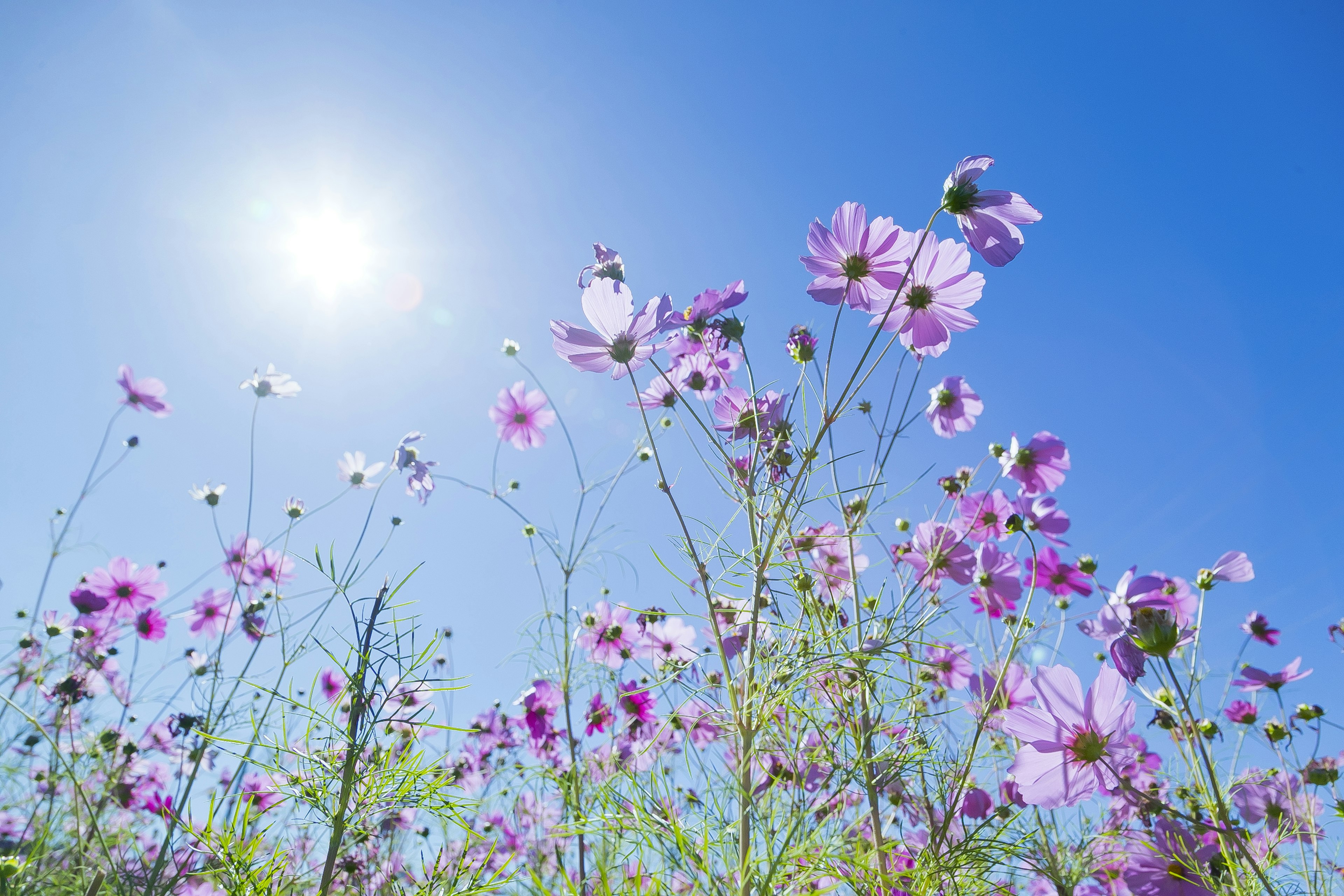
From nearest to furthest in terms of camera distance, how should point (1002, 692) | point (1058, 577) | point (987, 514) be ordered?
point (1002, 692)
point (987, 514)
point (1058, 577)

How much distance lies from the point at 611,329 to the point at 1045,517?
95 cm

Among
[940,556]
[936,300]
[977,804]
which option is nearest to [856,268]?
[936,300]

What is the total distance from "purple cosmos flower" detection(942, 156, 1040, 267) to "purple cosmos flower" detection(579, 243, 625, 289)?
0.39 m

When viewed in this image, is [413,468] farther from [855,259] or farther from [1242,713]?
[1242,713]

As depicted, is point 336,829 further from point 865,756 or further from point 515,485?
point 515,485

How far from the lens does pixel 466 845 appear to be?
1.99 ft

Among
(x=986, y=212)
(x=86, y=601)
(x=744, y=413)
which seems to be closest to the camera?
(x=986, y=212)

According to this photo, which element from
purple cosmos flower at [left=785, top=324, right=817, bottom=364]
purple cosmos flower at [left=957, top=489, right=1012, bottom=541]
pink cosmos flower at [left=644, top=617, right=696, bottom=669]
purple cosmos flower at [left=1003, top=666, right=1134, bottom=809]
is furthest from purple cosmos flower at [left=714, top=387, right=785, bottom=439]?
pink cosmos flower at [left=644, top=617, right=696, bottom=669]

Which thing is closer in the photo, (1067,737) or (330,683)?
(1067,737)

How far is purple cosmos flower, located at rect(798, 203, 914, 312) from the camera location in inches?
28.9

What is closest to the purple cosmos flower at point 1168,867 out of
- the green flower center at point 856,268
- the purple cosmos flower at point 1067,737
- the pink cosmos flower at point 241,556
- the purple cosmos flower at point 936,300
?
the purple cosmos flower at point 1067,737

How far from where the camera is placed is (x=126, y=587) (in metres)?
1.87

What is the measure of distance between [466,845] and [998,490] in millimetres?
1062

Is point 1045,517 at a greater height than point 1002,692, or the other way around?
point 1045,517
